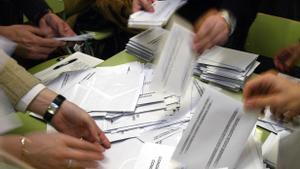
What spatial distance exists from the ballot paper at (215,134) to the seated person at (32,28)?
0.86 m

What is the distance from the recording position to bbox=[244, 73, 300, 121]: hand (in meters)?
0.75

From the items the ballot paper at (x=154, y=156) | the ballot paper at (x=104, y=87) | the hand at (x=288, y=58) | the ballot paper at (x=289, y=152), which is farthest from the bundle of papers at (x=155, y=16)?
the ballot paper at (x=289, y=152)

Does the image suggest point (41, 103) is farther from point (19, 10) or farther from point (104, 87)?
point (19, 10)

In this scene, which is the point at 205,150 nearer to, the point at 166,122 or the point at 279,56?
the point at 166,122

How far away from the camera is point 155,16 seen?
1.42m

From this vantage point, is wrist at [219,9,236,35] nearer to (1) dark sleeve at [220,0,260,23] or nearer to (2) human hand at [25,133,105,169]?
(1) dark sleeve at [220,0,260,23]

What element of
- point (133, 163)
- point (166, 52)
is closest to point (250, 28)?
point (166, 52)

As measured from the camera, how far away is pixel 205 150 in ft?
2.62

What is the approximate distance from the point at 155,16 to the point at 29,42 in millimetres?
537

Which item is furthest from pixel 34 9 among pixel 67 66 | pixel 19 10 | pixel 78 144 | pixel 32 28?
pixel 78 144

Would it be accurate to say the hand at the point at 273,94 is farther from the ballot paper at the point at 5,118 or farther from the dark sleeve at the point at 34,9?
the dark sleeve at the point at 34,9

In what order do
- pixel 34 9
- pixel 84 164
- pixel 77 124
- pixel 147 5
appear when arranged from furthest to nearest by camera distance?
pixel 34 9, pixel 147 5, pixel 77 124, pixel 84 164

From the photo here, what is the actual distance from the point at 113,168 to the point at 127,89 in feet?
1.28

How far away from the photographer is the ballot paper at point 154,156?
86 centimetres
